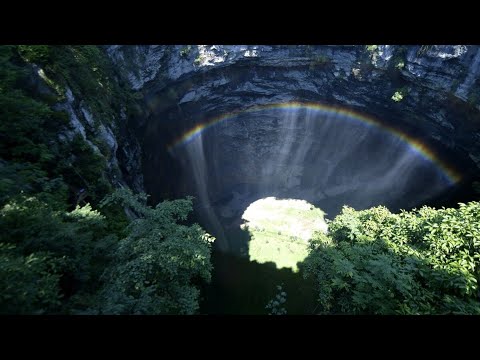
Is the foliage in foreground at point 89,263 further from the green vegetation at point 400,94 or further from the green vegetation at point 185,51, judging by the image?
the green vegetation at point 400,94

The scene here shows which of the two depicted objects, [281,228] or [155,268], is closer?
[155,268]

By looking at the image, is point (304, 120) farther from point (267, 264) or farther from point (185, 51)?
point (267, 264)

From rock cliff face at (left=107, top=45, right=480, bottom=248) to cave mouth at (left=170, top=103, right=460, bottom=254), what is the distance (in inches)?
5.2

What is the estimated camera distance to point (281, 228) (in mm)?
26016

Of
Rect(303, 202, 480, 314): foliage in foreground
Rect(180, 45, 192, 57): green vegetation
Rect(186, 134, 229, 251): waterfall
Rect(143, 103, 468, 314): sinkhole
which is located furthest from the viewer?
Rect(186, 134, 229, 251): waterfall

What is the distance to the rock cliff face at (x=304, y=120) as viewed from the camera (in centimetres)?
1702

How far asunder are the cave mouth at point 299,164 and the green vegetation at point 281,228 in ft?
4.36

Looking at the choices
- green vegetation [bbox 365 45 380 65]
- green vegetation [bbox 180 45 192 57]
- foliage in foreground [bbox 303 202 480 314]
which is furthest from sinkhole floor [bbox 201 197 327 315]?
green vegetation [bbox 180 45 192 57]

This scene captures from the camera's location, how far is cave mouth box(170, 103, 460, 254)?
24359 millimetres

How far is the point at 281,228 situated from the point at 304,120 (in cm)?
1222

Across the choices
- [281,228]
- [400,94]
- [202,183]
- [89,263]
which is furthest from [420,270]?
[202,183]

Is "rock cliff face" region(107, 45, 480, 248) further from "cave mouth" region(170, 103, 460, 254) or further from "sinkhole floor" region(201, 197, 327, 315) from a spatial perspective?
"sinkhole floor" region(201, 197, 327, 315)

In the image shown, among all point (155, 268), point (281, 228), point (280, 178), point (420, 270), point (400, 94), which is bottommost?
point (420, 270)
